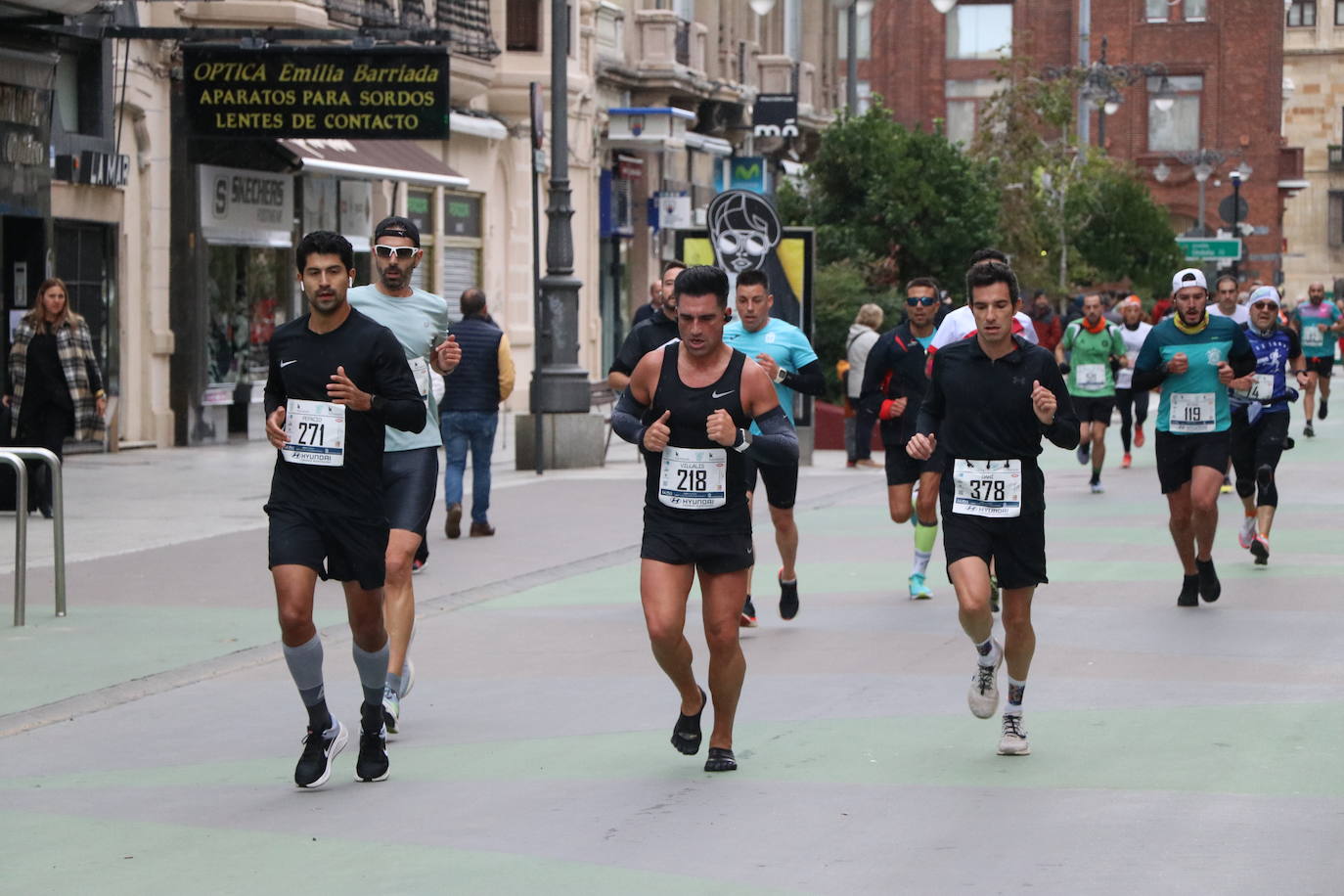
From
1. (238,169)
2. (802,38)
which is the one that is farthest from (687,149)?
(238,169)

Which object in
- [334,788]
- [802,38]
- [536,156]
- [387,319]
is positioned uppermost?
[802,38]

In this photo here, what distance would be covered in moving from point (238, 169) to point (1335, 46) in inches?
3264

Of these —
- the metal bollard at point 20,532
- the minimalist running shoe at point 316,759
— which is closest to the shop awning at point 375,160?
the metal bollard at point 20,532

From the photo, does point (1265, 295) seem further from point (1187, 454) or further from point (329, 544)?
point (329, 544)

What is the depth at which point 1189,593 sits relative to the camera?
1274 cm

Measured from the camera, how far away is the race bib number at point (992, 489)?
851cm

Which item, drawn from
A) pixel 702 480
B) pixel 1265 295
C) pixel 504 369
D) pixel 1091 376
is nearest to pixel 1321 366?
pixel 1091 376

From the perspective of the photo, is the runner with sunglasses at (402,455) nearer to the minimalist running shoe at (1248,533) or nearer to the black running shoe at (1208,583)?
the black running shoe at (1208,583)

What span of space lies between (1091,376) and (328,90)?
25.2 ft

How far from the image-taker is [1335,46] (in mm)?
101375

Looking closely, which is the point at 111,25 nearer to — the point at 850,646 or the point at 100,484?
the point at 100,484

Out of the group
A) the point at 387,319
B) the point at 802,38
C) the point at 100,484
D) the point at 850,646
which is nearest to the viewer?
the point at 387,319

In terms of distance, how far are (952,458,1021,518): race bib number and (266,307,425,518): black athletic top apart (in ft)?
6.91

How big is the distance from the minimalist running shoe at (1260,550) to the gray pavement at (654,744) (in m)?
0.23
